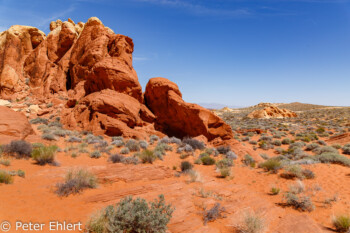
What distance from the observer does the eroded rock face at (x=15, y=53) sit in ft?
78.1

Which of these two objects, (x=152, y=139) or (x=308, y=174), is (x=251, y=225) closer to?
(x=308, y=174)

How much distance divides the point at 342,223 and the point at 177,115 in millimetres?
12027

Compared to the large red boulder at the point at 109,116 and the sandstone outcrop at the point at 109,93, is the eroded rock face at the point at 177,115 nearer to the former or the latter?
the sandstone outcrop at the point at 109,93

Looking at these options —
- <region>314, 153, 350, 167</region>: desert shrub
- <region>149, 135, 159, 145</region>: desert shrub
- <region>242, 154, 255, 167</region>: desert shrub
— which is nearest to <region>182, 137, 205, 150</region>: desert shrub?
<region>149, 135, 159, 145</region>: desert shrub

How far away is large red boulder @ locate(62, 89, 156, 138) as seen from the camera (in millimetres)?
13211

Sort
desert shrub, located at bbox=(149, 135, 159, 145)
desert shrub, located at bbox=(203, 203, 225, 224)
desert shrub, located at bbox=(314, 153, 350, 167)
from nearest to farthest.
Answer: desert shrub, located at bbox=(203, 203, 225, 224) < desert shrub, located at bbox=(314, 153, 350, 167) < desert shrub, located at bbox=(149, 135, 159, 145)

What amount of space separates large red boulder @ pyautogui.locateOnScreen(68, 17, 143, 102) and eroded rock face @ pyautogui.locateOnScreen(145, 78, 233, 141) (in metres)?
1.56

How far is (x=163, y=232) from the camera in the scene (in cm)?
354

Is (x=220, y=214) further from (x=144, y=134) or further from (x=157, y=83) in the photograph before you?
(x=157, y=83)

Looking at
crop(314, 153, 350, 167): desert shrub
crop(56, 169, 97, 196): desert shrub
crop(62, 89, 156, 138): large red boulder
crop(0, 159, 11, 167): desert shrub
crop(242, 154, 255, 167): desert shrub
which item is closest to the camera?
crop(56, 169, 97, 196): desert shrub

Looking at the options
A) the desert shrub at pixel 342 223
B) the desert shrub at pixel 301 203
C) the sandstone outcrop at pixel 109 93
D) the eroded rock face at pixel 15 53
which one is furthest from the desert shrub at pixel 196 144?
the eroded rock face at pixel 15 53

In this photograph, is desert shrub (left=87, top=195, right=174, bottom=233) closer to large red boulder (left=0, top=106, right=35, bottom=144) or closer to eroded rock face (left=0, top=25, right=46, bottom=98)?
large red boulder (left=0, top=106, right=35, bottom=144)

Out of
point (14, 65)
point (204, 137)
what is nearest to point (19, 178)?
point (204, 137)

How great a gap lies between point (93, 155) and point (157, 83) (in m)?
8.89
